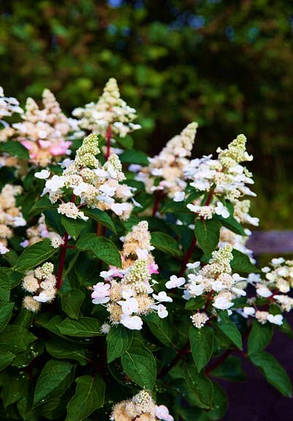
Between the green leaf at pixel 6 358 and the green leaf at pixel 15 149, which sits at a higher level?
the green leaf at pixel 15 149

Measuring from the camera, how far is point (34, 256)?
1.24 meters

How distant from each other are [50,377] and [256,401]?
1.35 meters

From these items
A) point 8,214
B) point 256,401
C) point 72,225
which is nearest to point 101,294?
point 72,225

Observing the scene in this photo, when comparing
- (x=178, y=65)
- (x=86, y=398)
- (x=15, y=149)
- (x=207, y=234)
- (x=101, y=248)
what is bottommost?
(x=86, y=398)

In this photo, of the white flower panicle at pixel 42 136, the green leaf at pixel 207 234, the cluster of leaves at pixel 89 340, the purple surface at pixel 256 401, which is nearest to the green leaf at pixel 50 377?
the cluster of leaves at pixel 89 340

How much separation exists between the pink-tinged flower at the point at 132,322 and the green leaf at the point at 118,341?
0.05 m

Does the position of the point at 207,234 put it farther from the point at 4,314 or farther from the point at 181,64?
the point at 181,64

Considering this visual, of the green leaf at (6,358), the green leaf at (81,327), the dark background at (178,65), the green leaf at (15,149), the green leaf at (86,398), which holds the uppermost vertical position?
the dark background at (178,65)

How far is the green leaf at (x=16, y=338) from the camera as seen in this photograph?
50.3 inches

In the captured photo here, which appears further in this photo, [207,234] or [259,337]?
[259,337]

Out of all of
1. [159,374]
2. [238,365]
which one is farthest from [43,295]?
[238,365]

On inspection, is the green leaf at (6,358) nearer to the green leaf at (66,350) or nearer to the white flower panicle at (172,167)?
the green leaf at (66,350)

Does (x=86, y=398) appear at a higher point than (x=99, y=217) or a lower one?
lower

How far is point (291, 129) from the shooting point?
4.96 metres
